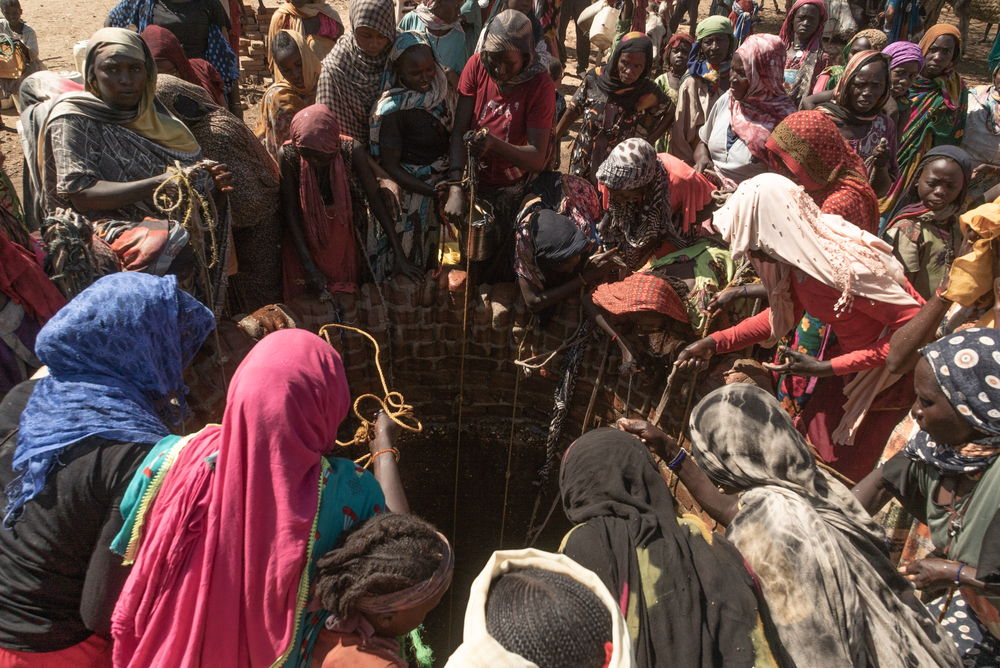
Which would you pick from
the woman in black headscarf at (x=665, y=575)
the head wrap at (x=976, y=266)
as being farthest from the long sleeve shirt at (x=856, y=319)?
the woman in black headscarf at (x=665, y=575)

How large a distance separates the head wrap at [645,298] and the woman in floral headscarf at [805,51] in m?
3.74

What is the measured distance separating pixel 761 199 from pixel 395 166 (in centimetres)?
227

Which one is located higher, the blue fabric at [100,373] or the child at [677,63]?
the child at [677,63]

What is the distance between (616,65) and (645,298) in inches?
91.3

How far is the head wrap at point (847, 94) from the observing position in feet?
14.3

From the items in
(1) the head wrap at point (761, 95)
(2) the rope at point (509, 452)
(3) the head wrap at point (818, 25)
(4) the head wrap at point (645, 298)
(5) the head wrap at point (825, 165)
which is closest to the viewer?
(5) the head wrap at point (825, 165)

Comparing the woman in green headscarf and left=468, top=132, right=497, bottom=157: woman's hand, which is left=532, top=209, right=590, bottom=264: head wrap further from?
the woman in green headscarf

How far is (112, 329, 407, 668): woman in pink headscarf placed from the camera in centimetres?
171

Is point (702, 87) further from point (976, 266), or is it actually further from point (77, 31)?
point (77, 31)

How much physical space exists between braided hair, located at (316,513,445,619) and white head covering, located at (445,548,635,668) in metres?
0.30

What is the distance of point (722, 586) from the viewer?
5.65 feet

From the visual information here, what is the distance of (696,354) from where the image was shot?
3.46 m

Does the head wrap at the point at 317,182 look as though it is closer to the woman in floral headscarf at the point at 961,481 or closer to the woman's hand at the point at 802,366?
the woman's hand at the point at 802,366

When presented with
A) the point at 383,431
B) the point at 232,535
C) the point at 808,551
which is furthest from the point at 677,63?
the point at 232,535
